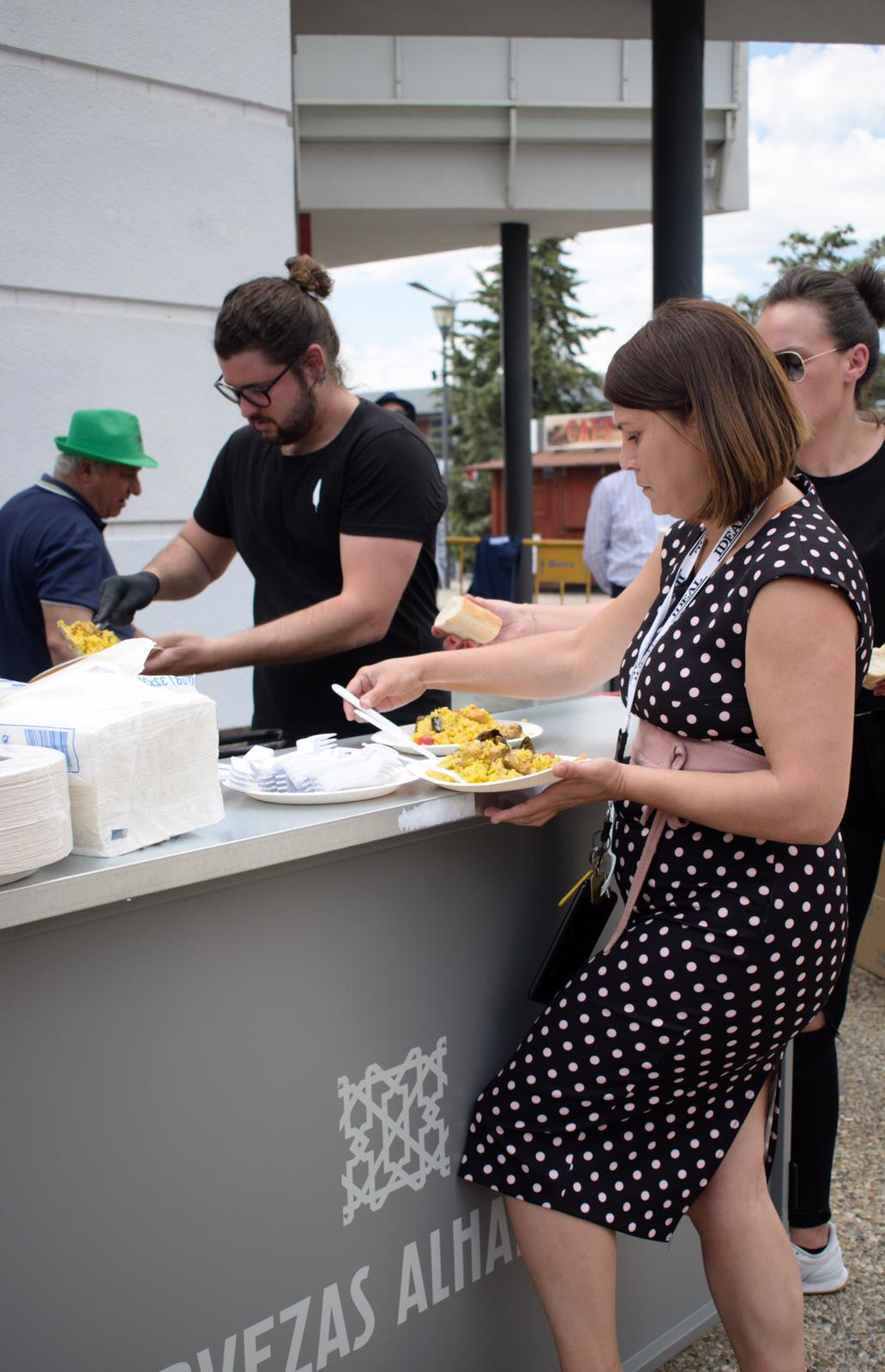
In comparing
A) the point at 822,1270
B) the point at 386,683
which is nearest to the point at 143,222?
the point at 386,683

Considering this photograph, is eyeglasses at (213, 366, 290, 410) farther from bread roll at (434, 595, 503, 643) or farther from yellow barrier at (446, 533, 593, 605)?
yellow barrier at (446, 533, 593, 605)

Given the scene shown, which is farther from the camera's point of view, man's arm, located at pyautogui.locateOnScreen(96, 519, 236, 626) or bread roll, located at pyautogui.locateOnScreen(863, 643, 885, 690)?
man's arm, located at pyautogui.locateOnScreen(96, 519, 236, 626)

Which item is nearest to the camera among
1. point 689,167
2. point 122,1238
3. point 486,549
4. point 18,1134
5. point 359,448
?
point 18,1134

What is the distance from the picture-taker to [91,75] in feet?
14.3

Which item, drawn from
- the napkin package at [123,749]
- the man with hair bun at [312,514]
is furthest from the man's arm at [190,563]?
the napkin package at [123,749]

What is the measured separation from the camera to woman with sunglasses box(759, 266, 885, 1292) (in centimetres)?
236

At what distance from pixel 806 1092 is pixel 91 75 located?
4353 mm

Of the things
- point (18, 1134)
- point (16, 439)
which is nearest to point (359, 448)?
point (18, 1134)

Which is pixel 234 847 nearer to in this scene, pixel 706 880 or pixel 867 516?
pixel 706 880

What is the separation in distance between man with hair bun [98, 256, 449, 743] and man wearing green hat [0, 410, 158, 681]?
1.21ft

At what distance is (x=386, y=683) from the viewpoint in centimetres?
211

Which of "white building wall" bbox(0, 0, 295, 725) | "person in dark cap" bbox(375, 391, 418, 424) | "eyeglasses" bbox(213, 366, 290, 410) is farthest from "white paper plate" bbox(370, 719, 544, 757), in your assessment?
"person in dark cap" bbox(375, 391, 418, 424)

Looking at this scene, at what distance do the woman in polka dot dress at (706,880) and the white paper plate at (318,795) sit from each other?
7.6 inches

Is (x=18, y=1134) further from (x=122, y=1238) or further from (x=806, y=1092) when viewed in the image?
(x=806, y=1092)
